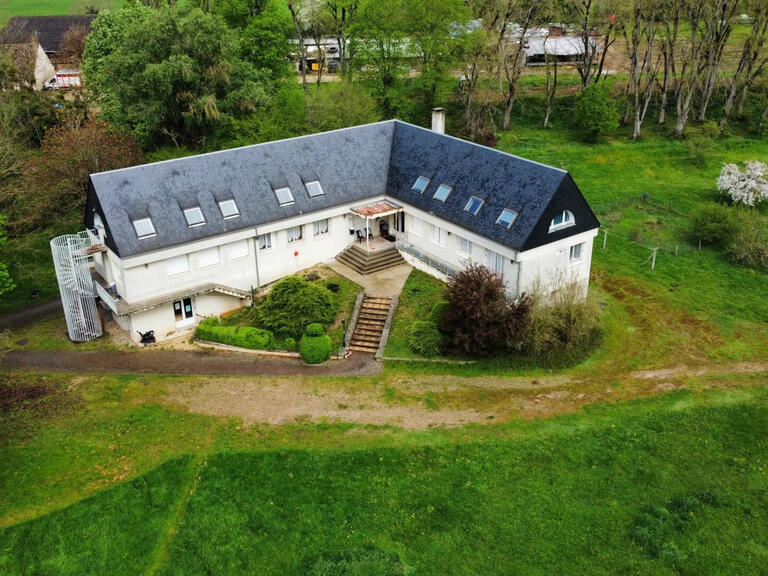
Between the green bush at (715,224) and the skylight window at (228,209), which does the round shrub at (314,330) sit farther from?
the green bush at (715,224)

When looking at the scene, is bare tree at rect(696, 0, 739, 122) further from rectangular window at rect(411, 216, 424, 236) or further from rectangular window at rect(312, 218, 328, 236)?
rectangular window at rect(312, 218, 328, 236)

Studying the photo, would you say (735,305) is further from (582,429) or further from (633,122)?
(633,122)

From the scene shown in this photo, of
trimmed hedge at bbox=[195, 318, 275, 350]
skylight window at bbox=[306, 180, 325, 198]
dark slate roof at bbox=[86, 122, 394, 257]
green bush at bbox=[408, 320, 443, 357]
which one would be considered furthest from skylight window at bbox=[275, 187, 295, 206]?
green bush at bbox=[408, 320, 443, 357]

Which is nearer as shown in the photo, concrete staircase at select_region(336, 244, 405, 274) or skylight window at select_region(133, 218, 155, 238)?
skylight window at select_region(133, 218, 155, 238)

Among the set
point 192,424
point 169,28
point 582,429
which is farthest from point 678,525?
point 169,28

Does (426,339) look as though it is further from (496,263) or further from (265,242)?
(265,242)
